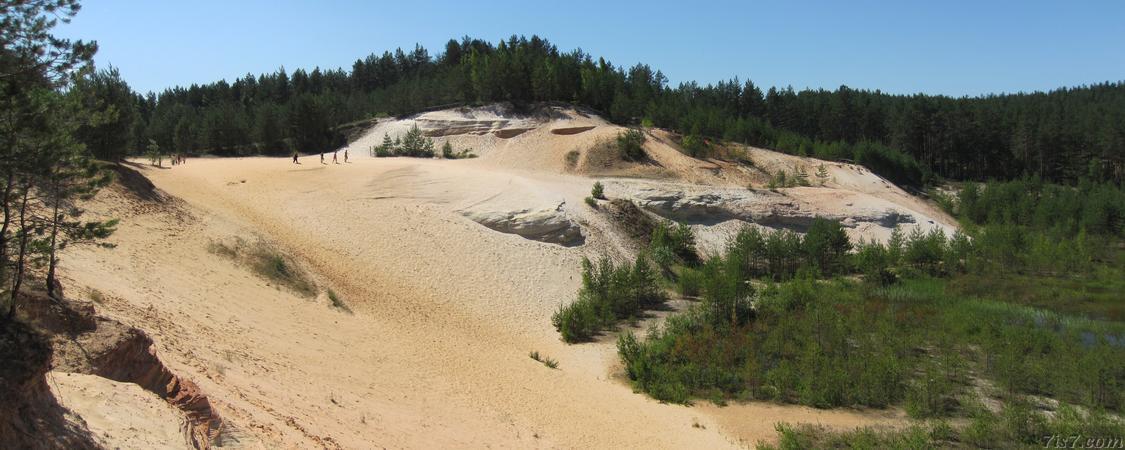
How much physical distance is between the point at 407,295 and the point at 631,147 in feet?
86.5

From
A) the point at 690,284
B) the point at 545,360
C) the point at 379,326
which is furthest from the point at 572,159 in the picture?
the point at 379,326

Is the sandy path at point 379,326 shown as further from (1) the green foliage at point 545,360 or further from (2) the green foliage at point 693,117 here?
(2) the green foliage at point 693,117

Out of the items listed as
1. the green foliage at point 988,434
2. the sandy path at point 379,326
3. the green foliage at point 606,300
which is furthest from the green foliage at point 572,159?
the green foliage at point 988,434

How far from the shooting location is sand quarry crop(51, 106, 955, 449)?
13719mm

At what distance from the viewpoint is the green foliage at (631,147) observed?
1956 inches

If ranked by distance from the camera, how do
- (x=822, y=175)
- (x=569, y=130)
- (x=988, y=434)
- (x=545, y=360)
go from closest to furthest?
(x=988, y=434)
(x=545, y=360)
(x=822, y=175)
(x=569, y=130)

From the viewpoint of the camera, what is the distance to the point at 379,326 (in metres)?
22.6

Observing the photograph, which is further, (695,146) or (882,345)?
(695,146)

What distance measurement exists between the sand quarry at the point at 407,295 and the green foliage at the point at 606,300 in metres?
0.89

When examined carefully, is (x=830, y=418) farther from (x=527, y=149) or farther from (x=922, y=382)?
(x=527, y=149)

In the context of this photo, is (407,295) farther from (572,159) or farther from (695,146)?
(695,146)

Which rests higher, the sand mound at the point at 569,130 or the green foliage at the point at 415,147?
the sand mound at the point at 569,130

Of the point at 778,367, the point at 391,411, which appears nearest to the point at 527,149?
the point at 778,367

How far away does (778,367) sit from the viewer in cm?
2156
